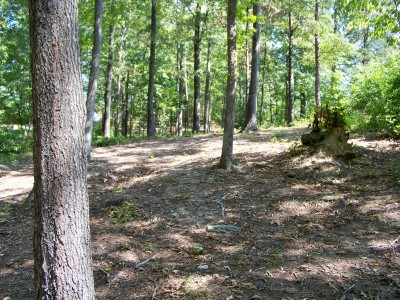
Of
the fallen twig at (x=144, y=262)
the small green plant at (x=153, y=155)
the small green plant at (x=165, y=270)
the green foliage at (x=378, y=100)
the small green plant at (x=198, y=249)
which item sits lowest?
the small green plant at (x=165, y=270)

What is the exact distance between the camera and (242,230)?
5020 mm

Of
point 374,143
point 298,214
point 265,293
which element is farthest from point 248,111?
point 265,293

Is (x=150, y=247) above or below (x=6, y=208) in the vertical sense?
below

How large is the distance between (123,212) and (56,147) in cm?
360

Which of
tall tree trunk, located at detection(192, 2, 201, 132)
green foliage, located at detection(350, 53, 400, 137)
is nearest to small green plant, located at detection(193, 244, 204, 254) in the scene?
green foliage, located at detection(350, 53, 400, 137)

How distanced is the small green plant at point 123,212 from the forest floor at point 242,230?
0.8 inches

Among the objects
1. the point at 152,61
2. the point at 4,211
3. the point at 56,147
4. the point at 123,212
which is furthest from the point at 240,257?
the point at 152,61

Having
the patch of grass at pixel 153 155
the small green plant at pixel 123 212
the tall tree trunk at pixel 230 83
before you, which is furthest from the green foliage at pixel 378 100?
the small green plant at pixel 123 212

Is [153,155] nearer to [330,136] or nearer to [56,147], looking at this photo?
[330,136]

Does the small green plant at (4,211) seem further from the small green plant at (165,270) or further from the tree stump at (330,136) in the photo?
the tree stump at (330,136)

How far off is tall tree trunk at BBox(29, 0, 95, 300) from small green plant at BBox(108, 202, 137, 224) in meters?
3.04

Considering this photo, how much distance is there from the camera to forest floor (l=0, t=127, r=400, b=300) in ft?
12.0

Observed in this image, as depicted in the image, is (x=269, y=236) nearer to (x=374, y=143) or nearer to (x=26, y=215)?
(x=26, y=215)

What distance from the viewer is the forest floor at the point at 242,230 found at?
367 cm
